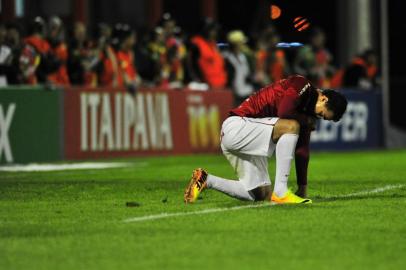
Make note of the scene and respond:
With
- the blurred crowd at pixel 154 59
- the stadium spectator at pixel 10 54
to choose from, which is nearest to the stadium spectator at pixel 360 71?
the blurred crowd at pixel 154 59

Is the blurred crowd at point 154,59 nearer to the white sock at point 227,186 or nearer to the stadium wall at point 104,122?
the stadium wall at point 104,122

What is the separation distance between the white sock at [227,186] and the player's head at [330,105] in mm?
926

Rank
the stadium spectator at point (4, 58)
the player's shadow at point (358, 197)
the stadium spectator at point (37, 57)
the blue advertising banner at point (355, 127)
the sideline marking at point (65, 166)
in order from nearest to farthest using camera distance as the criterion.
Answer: the player's shadow at point (358, 197) < the sideline marking at point (65, 166) < the stadium spectator at point (4, 58) < the stadium spectator at point (37, 57) < the blue advertising banner at point (355, 127)

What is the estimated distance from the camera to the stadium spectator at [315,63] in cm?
2347

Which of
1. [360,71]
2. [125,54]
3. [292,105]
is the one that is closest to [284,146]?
[292,105]

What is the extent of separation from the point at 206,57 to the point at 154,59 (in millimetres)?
996

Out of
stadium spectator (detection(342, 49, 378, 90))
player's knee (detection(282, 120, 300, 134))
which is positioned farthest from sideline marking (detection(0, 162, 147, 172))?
stadium spectator (detection(342, 49, 378, 90))

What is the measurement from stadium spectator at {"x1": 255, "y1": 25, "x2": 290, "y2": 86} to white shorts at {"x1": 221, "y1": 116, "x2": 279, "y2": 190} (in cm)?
1162

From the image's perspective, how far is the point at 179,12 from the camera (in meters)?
27.4

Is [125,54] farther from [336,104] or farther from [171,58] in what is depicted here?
[336,104]

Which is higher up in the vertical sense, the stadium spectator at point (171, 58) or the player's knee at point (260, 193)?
the stadium spectator at point (171, 58)

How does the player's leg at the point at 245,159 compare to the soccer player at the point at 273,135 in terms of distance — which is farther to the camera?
the player's leg at the point at 245,159

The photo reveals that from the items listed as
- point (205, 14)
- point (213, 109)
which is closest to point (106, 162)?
point (213, 109)

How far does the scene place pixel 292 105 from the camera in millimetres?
9820
